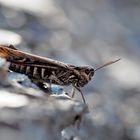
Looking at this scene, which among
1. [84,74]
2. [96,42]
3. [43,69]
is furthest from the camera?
[96,42]

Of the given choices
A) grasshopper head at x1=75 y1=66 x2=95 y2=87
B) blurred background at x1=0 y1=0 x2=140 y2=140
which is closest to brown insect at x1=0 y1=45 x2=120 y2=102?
grasshopper head at x1=75 y1=66 x2=95 y2=87

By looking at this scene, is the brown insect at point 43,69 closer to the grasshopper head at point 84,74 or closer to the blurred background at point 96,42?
the grasshopper head at point 84,74

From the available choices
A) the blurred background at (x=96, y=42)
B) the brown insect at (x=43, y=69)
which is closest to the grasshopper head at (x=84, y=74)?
the brown insect at (x=43, y=69)

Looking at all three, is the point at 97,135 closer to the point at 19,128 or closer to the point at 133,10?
the point at 19,128

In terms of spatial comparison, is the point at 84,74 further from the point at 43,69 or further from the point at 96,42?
the point at 96,42

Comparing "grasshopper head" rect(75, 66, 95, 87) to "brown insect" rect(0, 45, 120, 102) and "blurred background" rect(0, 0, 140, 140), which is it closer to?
"brown insect" rect(0, 45, 120, 102)

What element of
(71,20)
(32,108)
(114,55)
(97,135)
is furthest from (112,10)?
(32,108)

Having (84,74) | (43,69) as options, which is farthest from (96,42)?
(43,69)
